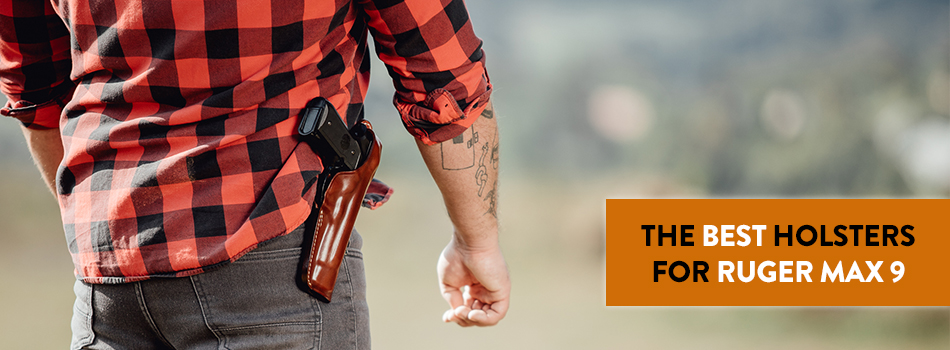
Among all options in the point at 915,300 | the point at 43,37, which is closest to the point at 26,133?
the point at 43,37

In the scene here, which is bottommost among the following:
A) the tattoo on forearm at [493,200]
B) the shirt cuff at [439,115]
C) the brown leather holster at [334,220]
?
the brown leather holster at [334,220]

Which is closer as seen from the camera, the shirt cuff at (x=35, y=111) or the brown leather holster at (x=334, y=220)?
the brown leather holster at (x=334, y=220)

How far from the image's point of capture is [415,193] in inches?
139

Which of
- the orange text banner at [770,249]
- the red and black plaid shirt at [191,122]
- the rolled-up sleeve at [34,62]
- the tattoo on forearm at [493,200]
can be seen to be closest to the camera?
the red and black plaid shirt at [191,122]

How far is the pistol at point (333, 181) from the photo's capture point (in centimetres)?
57

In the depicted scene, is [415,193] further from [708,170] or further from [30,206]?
[30,206]

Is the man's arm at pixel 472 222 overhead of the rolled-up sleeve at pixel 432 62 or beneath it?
beneath

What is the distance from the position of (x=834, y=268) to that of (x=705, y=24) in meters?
1.57

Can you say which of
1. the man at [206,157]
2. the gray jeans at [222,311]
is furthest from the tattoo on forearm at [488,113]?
the gray jeans at [222,311]

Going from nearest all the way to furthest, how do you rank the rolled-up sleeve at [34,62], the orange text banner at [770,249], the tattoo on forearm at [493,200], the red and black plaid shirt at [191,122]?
the red and black plaid shirt at [191,122], the rolled-up sleeve at [34,62], the tattoo on forearm at [493,200], the orange text banner at [770,249]

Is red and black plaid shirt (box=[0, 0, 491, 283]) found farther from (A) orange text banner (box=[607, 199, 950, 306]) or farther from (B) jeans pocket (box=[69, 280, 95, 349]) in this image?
(A) orange text banner (box=[607, 199, 950, 306])

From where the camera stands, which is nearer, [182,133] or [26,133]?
[182,133]

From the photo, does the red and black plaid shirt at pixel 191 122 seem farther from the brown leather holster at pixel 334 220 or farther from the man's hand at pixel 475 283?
the man's hand at pixel 475 283

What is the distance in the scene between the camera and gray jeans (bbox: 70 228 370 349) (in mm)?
555
